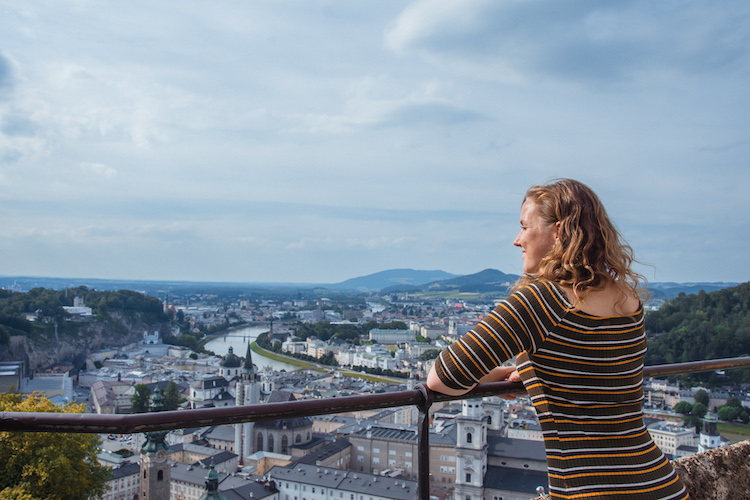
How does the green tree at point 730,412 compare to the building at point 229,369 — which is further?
the building at point 229,369

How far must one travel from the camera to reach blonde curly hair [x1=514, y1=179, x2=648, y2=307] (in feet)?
2.23

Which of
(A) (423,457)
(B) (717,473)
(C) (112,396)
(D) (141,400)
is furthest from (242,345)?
(A) (423,457)

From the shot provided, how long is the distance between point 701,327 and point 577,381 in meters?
20.0

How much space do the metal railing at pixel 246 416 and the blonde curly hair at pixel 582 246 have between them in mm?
250

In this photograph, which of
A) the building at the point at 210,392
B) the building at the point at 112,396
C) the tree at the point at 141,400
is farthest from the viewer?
the building at the point at 210,392

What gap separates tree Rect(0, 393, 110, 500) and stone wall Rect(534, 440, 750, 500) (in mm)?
1386

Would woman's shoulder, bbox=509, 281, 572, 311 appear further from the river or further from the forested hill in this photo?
the river

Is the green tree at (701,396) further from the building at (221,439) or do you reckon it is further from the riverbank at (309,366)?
the riverbank at (309,366)

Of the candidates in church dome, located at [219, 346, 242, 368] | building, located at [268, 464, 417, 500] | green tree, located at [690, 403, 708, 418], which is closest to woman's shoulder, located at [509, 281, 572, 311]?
building, located at [268, 464, 417, 500]

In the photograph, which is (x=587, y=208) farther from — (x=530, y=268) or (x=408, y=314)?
(x=408, y=314)

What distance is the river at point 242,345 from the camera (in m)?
35.5

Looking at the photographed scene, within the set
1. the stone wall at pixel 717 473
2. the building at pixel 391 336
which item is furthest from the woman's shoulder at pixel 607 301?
the building at pixel 391 336

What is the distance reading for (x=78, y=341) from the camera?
35062 millimetres

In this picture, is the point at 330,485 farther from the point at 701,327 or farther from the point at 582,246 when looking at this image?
the point at 701,327
